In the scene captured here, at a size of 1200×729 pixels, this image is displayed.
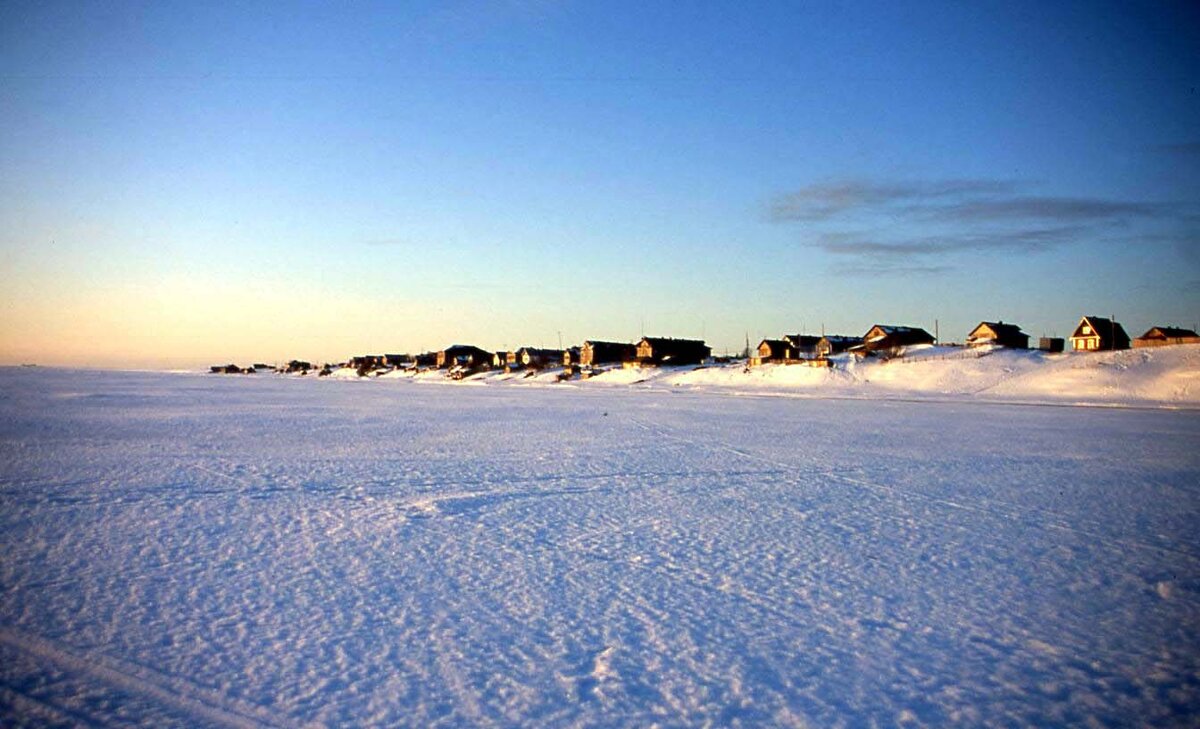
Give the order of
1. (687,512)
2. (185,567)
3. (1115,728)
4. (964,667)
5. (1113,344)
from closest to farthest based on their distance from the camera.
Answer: (1115,728), (964,667), (185,567), (687,512), (1113,344)

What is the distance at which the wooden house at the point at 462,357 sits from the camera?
5719 inches

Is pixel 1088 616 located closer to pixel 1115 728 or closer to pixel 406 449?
pixel 1115 728

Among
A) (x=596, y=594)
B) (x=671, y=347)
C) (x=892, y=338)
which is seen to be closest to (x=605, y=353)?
(x=671, y=347)

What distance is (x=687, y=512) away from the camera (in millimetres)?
9812

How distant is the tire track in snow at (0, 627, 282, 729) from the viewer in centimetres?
425

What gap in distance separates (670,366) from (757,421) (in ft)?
215

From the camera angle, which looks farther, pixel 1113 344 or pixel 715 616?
pixel 1113 344

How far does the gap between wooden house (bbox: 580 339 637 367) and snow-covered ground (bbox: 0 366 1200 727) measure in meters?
94.9

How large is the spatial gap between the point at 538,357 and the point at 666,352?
37423mm

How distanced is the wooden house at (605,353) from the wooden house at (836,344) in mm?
31108

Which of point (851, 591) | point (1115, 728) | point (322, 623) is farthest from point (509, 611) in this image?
point (1115, 728)

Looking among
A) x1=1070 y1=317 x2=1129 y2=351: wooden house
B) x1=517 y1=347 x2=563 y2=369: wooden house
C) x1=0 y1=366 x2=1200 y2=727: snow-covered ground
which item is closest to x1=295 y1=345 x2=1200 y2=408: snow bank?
x1=1070 y1=317 x2=1129 y2=351: wooden house

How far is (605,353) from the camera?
110 metres

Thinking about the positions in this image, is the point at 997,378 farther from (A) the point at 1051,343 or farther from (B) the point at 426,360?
(B) the point at 426,360
